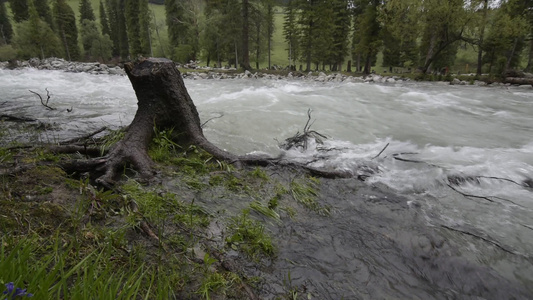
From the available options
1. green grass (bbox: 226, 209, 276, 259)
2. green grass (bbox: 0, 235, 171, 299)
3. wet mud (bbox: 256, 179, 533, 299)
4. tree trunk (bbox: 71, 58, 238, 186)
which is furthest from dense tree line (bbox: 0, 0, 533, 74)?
green grass (bbox: 0, 235, 171, 299)

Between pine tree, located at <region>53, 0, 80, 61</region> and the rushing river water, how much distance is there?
5170cm

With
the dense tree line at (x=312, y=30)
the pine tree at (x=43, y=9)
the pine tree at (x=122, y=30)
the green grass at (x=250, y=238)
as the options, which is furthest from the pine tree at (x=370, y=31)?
the pine tree at (x=43, y=9)

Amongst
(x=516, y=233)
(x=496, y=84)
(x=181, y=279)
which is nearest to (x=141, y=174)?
(x=181, y=279)

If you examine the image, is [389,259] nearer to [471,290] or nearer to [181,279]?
[471,290]

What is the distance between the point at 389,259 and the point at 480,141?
20.0 feet

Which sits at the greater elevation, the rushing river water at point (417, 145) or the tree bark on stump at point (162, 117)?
the tree bark on stump at point (162, 117)

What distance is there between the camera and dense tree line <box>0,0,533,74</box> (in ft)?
77.4

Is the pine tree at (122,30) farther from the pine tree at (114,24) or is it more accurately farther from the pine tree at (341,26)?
the pine tree at (341,26)

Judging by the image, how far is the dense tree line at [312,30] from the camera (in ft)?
77.4

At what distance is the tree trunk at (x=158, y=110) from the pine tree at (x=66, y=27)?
60.2 meters

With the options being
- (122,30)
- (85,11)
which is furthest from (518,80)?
(85,11)

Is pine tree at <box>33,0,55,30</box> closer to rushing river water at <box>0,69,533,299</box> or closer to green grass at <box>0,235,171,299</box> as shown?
rushing river water at <box>0,69,533,299</box>

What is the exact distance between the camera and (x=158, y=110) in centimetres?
438

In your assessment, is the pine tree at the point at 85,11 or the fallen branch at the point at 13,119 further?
the pine tree at the point at 85,11
